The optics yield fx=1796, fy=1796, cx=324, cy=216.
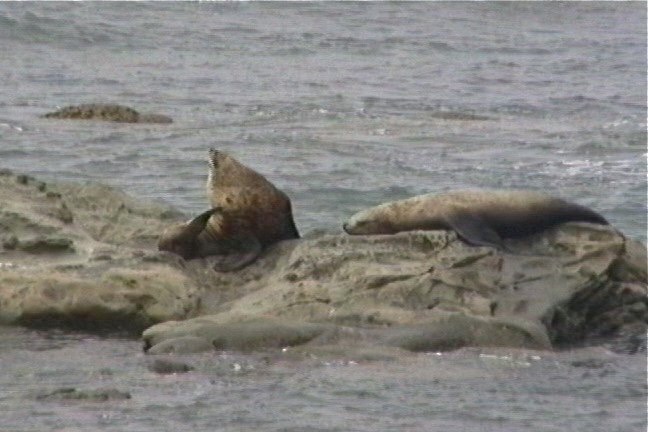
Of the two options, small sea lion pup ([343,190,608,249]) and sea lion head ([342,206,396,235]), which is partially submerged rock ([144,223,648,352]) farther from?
sea lion head ([342,206,396,235])

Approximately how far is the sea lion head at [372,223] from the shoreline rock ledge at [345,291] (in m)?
0.44

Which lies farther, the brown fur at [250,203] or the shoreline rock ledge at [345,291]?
the brown fur at [250,203]

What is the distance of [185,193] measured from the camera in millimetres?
13734

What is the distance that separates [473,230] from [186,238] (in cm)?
138

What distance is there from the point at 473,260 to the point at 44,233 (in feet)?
6.95

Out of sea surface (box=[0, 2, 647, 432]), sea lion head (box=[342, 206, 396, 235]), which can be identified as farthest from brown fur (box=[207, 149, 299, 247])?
sea surface (box=[0, 2, 647, 432])

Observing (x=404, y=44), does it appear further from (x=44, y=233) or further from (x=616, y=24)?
(x=44, y=233)

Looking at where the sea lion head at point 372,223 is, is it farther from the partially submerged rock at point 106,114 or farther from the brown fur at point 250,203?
the partially submerged rock at point 106,114

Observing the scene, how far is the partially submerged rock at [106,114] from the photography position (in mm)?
18516

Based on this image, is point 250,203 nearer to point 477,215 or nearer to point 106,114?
point 477,215

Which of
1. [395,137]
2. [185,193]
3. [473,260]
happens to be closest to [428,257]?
[473,260]

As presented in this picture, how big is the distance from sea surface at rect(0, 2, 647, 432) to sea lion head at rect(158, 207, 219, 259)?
0.80 meters

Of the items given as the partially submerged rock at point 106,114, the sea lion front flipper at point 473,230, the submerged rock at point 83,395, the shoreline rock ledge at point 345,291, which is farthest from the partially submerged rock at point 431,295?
the partially submerged rock at point 106,114

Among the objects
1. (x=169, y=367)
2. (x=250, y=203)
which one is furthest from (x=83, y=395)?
(x=250, y=203)
